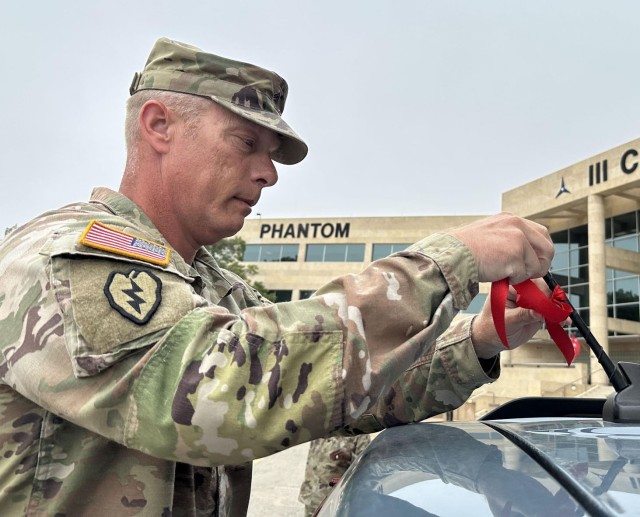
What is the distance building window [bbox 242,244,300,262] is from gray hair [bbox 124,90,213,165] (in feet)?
104

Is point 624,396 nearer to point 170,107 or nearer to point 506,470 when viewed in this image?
point 506,470

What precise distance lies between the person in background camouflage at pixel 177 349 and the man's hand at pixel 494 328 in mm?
402

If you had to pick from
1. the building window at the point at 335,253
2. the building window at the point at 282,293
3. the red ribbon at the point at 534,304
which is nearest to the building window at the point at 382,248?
the building window at the point at 335,253

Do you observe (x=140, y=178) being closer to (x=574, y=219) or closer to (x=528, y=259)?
(x=528, y=259)

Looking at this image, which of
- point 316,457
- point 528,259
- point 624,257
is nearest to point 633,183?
point 624,257

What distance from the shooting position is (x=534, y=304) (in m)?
1.39

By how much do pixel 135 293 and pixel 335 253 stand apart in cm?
3214

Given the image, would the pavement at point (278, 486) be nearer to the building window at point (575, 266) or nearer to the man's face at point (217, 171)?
the man's face at point (217, 171)

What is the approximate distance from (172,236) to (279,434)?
0.83 m

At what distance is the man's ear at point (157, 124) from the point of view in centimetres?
143

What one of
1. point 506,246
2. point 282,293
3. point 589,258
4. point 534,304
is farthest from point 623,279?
point 506,246

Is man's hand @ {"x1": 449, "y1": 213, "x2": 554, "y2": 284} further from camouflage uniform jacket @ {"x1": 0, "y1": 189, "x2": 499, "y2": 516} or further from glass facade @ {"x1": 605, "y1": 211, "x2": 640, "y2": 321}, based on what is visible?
glass facade @ {"x1": 605, "y1": 211, "x2": 640, "y2": 321}

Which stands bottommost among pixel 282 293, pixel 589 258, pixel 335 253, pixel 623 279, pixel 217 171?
pixel 217 171

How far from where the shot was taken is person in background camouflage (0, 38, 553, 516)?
2.90 feet
